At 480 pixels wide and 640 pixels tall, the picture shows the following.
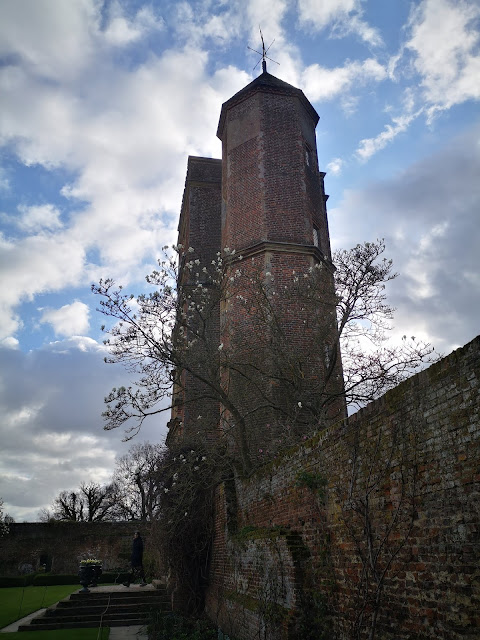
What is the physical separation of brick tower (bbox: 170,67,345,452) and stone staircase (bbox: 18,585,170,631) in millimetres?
5624

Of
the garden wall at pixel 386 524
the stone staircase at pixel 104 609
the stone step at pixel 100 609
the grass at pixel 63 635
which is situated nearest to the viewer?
the garden wall at pixel 386 524

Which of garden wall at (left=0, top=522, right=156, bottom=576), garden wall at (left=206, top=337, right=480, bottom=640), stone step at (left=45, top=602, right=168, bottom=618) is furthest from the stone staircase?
garden wall at (left=0, top=522, right=156, bottom=576)

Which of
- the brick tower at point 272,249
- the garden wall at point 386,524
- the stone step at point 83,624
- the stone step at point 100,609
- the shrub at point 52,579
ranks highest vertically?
the brick tower at point 272,249

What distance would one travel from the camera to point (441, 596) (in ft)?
12.3

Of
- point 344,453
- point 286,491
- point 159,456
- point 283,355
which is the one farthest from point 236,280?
point 344,453

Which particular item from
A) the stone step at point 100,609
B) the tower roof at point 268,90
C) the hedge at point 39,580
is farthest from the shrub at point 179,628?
the tower roof at point 268,90

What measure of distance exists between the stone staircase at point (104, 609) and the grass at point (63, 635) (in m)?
0.49

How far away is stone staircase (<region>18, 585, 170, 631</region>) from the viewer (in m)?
13.2

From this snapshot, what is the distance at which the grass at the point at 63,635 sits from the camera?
11336 millimetres

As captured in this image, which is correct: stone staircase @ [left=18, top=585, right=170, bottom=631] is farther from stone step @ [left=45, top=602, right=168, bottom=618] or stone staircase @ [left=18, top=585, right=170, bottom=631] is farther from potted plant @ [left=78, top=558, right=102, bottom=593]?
potted plant @ [left=78, top=558, right=102, bottom=593]

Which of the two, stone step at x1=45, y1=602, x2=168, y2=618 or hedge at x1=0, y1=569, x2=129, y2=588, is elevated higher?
stone step at x1=45, y1=602, x2=168, y2=618

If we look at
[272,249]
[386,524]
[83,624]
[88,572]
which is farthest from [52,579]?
[386,524]

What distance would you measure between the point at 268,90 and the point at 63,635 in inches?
754

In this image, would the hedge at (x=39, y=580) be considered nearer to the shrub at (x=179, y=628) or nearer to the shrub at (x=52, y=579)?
the shrub at (x=52, y=579)
